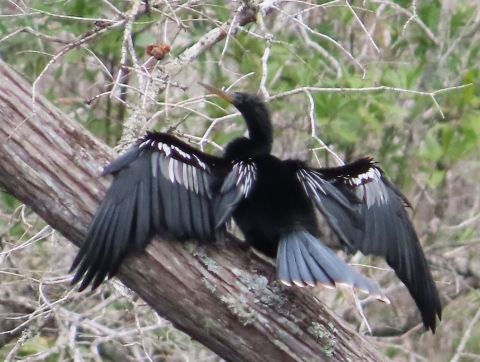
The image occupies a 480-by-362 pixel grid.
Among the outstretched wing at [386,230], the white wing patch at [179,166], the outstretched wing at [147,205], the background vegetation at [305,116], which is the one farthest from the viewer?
the background vegetation at [305,116]

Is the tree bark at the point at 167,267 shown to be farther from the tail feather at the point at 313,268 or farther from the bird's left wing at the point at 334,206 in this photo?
the bird's left wing at the point at 334,206

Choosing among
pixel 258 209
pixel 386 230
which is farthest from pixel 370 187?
pixel 258 209

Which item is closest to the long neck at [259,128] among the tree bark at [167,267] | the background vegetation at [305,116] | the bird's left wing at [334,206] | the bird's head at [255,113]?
the bird's head at [255,113]

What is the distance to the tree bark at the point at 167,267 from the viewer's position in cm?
181

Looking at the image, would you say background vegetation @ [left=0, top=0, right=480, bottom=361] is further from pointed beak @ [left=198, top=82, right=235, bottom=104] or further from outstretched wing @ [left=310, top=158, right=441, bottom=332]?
outstretched wing @ [left=310, top=158, right=441, bottom=332]

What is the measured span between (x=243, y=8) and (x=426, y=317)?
43.5 inches

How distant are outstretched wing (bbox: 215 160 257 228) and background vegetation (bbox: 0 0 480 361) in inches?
20.3

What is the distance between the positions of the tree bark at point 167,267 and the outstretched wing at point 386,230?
0.40 m

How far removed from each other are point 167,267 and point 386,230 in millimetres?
746

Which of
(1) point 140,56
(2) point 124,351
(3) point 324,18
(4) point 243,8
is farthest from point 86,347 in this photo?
(3) point 324,18

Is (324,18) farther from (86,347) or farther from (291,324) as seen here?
(291,324)

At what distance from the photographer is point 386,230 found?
2.21m

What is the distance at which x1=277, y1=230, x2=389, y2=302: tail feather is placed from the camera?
1.80 meters

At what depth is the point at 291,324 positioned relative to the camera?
6.13ft
